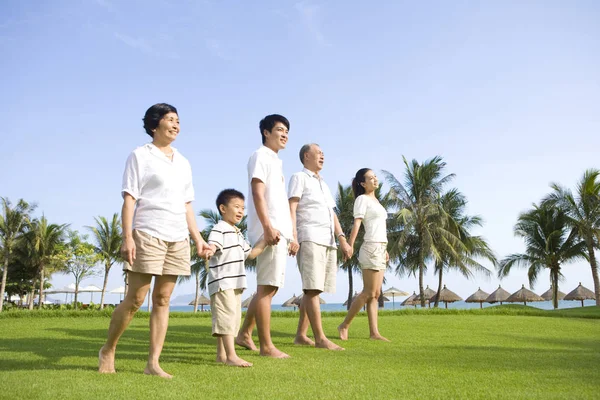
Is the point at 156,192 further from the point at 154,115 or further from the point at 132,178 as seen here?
the point at 154,115

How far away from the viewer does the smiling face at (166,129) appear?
3.77 metres

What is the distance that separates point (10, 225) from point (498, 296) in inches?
1699

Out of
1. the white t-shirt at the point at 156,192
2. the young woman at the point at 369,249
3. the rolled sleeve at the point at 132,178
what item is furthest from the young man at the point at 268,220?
the young woman at the point at 369,249

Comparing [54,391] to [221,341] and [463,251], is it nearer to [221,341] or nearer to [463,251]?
[221,341]

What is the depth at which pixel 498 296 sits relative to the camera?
47344 millimetres

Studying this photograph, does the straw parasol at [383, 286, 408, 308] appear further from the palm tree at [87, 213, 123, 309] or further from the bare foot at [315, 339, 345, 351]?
the bare foot at [315, 339, 345, 351]

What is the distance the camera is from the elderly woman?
11.1 feet

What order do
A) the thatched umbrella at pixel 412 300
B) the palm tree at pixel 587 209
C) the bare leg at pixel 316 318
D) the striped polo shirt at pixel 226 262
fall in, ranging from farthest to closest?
the thatched umbrella at pixel 412 300, the palm tree at pixel 587 209, the bare leg at pixel 316 318, the striped polo shirt at pixel 226 262

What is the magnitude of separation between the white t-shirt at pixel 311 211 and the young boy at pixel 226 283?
3.90ft

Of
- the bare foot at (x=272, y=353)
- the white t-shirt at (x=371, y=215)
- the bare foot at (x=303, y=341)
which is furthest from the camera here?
the white t-shirt at (x=371, y=215)

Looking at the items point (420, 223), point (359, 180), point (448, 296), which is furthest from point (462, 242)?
point (359, 180)

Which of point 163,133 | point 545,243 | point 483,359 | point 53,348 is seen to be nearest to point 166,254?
point 163,133

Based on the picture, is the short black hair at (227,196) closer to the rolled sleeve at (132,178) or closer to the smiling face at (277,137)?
the smiling face at (277,137)

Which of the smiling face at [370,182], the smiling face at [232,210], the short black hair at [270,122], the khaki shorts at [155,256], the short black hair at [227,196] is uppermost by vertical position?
the short black hair at [270,122]
